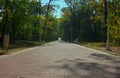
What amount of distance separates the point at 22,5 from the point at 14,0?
3.53m

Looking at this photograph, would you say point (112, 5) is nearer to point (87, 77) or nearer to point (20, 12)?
point (20, 12)

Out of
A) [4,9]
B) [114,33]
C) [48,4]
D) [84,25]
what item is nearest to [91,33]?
[84,25]

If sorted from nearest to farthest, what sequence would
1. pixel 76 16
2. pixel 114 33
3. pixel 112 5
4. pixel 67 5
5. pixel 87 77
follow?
pixel 87 77 < pixel 114 33 < pixel 112 5 < pixel 67 5 < pixel 76 16

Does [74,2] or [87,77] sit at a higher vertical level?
[74,2]

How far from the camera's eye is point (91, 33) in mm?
104312

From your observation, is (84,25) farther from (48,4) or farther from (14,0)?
(14,0)

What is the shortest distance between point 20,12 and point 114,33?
24.7 m

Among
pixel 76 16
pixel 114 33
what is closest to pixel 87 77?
pixel 114 33

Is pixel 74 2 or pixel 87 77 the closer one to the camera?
pixel 87 77

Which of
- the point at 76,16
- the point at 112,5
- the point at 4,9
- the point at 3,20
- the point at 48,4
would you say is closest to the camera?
the point at 4,9

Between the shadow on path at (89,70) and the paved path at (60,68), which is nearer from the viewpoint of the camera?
the shadow on path at (89,70)

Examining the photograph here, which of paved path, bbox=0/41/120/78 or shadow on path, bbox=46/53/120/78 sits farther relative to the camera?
paved path, bbox=0/41/120/78

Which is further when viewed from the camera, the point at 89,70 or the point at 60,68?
the point at 60,68

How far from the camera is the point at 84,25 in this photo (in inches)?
4109
